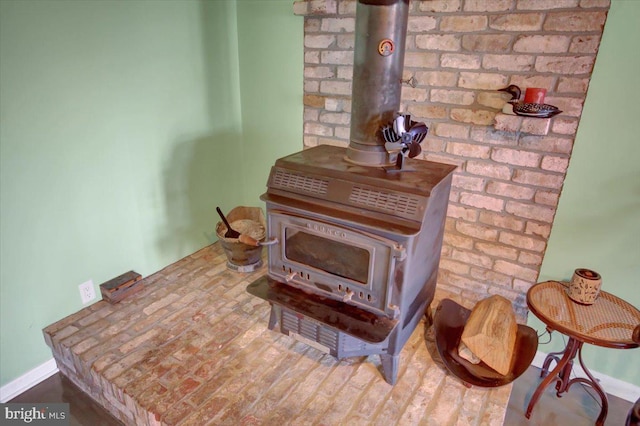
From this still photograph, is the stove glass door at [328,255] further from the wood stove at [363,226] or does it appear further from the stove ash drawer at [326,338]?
the stove ash drawer at [326,338]

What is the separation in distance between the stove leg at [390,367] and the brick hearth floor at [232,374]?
0.03 metres

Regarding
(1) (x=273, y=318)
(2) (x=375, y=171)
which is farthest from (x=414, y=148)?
(1) (x=273, y=318)

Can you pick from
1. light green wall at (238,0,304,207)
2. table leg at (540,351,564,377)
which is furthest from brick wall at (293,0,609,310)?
table leg at (540,351,564,377)

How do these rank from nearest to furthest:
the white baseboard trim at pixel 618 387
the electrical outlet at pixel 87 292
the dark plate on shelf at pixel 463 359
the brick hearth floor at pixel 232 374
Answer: the brick hearth floor at pixel 232 374 < the dark plate on shelf at pixel 463 359 < the white baseboard trim at pixel 618 387 < the electrical outlet at pixel 87 292

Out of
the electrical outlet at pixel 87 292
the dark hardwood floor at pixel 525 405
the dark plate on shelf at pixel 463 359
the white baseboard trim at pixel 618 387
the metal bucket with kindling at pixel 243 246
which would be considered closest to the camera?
the dark plate on shelf at pixel 463 359

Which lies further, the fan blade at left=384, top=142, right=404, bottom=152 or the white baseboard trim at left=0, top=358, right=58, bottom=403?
the white baseboard trim at left=0, top=358, right=58, bottom=403

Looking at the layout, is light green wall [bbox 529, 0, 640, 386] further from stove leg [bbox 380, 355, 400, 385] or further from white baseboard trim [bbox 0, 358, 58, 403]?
white baseboard trim [bbox 0, 358, 58, 403]

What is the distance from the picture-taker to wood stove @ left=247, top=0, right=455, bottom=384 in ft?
4.91

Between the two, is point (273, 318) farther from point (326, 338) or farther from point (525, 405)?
point (525, 405)

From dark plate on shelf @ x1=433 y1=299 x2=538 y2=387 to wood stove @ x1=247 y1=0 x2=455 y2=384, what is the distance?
20cm

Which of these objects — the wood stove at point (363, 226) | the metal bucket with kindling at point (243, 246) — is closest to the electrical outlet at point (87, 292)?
the metal bucket with kindling at point (243, 246)

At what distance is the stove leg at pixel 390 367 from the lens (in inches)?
65.2

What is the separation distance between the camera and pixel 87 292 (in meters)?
2.11

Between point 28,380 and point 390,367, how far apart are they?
171cm
